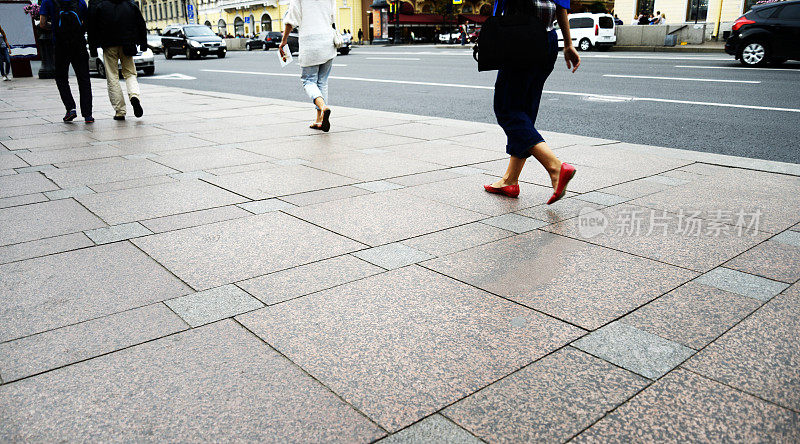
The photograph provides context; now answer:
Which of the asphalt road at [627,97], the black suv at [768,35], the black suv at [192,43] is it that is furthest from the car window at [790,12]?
the black suv at [192,43]

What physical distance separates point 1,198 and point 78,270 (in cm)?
193

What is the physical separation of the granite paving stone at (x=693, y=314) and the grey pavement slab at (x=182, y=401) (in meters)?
1.22

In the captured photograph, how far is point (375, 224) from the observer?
12.4 ft

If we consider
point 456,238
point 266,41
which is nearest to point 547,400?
point 456,238

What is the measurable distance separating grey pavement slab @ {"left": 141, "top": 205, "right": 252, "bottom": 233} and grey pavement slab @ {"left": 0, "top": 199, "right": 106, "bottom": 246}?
32 centimetres

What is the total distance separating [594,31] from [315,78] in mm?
23418

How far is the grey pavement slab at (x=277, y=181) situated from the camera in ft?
15.1

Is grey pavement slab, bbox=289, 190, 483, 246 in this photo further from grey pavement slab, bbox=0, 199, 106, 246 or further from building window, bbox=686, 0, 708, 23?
building window, bbox=686, 0, 708, 23

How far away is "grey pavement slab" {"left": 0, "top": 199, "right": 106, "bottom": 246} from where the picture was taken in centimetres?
365

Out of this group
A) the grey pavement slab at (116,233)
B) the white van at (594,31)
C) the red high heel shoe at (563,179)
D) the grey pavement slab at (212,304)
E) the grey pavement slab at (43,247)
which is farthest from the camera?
the white van at (594,31)

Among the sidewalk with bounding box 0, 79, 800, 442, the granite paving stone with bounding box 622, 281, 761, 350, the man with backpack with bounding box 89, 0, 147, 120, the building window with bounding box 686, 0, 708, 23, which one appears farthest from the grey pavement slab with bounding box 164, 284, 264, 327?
the building window with bounding box 686, 0, 708, 23

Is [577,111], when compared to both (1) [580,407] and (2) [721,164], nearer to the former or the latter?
(2) [721,164]

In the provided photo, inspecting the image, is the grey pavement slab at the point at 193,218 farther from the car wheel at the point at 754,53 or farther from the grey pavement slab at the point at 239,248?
the car wheel at the point at 754,53

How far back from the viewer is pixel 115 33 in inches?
313
